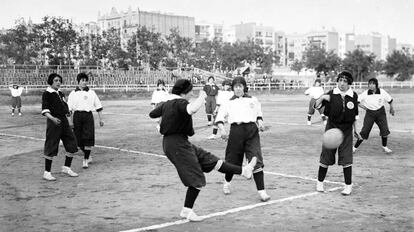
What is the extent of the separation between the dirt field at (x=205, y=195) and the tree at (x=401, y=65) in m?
79.0

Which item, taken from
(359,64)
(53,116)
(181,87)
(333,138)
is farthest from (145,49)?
(181,87)

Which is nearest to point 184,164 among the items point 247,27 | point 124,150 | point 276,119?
point 124,150

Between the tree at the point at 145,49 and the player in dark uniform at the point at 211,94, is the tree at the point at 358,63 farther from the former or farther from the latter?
the player in dark uniform at the point at 211,94

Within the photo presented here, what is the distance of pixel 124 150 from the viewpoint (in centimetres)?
1355

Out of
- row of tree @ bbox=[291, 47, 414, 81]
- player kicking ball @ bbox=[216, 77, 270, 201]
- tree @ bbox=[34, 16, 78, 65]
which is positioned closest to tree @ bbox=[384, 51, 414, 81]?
row of tree @ bbox=[291, 47, 414, 81]

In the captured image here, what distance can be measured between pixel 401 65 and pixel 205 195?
284 ft

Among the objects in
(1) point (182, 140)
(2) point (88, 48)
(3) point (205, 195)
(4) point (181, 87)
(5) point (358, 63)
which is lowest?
(3) point (205, 195)

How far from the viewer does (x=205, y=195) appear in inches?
323

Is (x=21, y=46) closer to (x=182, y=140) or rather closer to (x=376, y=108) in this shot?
(x=376, y=108)

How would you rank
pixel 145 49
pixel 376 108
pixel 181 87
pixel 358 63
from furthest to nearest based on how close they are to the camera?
pixel 358 63 < pixel 145 49 < pixel 376 108 < pixel 181 87

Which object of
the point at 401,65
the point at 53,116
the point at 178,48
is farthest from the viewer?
the point at 401,65

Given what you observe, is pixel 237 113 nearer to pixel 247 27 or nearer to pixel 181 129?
pixel 181 129

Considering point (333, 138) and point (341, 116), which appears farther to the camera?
point (341, 116)

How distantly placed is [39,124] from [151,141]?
335 inches
